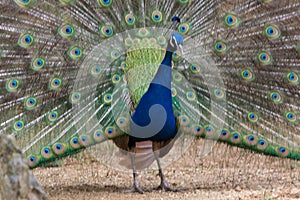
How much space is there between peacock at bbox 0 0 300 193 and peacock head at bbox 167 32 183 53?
240mm

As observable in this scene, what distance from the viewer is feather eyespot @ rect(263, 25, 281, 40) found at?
425 cm

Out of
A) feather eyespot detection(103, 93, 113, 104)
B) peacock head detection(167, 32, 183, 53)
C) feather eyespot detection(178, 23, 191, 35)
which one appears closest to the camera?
peacock head detection(167, 32, 183, 53)

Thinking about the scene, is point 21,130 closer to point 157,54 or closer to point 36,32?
point 36,32

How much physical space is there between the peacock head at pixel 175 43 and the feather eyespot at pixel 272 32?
2.62 feet

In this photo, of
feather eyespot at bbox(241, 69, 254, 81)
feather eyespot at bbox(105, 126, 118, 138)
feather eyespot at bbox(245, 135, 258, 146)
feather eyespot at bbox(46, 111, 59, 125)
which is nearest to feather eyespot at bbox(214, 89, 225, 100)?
feather eyespot at bbox(241, 69, 254, 81)

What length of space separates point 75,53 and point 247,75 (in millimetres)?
1265

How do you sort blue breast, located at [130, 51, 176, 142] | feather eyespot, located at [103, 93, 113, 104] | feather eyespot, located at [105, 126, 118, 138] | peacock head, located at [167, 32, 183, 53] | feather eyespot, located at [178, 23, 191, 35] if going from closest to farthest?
peacock head, located at [167, 32, 183, 53], blue breast, located at [130, 51, 176, 142], feather eyespot, located at [105, 126, 118, 138], feather eyespot, located at [103, 93, 113, 104], feather eyespot, located at [178, 23, 191, 35]

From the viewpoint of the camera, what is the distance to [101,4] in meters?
4.23

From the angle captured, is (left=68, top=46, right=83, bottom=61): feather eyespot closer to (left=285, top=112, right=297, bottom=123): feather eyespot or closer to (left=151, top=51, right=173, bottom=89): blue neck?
(left=151, top=51, right=173, bottom=89): blue neck

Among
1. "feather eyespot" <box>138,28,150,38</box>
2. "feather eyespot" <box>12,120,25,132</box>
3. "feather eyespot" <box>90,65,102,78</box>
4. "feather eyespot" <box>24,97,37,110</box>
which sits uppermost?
"feather eyespot" <box>138,28,150,38</box>

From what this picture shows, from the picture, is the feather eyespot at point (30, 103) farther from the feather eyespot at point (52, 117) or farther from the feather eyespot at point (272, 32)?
the feather eyespot at point (272, 32)

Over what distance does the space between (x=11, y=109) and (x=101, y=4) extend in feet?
3.27

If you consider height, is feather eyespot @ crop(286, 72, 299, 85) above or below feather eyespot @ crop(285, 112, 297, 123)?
above

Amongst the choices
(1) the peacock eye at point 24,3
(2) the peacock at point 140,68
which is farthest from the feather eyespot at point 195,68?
(1) the peacock eye at point 24,3
